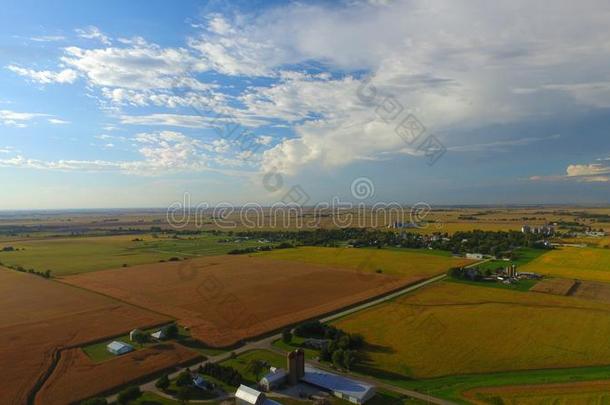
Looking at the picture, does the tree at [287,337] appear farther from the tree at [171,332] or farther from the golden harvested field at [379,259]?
the golden harvested field at [379,259]

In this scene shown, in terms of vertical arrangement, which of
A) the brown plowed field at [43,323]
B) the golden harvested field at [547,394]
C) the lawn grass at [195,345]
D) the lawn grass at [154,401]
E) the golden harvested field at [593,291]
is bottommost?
the lawn grass at [154,401]

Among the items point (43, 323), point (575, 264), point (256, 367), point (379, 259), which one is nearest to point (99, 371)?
point (256, 367)

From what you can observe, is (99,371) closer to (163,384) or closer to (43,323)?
(163,384)

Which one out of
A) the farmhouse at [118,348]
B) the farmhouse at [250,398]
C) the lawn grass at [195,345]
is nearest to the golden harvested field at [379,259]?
the lawn grass at [195,345]

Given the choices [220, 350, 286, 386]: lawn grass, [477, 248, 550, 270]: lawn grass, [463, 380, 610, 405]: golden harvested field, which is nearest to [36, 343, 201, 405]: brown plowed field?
[220, 350, 286, 386]: lawn grass

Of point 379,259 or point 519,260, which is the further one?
point 379,259

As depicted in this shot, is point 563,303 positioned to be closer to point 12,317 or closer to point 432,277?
point 432,277
